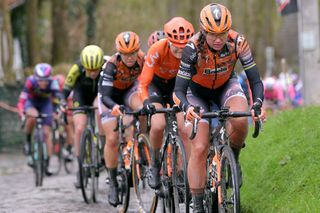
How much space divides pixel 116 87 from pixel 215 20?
145 inches

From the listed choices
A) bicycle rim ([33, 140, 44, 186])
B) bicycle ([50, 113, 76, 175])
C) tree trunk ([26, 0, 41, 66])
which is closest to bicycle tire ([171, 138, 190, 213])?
bicycle rim ([33, 140, 44, 186])

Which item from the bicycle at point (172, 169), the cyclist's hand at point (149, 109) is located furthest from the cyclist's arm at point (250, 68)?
the cyclist's hand at point (149, 109)

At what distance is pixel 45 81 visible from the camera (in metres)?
15.3

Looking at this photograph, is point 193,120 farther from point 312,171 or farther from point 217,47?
point 312,171

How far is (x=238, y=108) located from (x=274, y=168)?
1587 millimetres

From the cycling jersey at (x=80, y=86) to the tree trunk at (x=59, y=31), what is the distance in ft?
66.7

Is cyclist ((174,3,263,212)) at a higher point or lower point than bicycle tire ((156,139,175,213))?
higher

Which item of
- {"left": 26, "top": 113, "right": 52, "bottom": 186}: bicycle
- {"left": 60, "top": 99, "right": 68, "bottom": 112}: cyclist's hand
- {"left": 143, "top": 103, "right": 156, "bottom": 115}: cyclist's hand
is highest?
{"left": 60, "top": 99, "right": 68, "bottom": 112}: cyclist's hand

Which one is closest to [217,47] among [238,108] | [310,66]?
[238,108]

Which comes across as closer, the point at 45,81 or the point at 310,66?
the point at 45,81

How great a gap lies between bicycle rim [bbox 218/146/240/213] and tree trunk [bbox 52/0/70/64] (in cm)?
2600

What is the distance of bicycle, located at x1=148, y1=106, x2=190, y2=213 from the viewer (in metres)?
Result: 8.70

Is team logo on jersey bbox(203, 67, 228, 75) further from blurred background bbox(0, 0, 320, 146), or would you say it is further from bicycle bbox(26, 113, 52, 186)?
blurred background bbox(0, 0, 320, 146)

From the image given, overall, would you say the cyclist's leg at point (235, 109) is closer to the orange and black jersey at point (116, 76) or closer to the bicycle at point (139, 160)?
the bicycle at point (139, 160)
